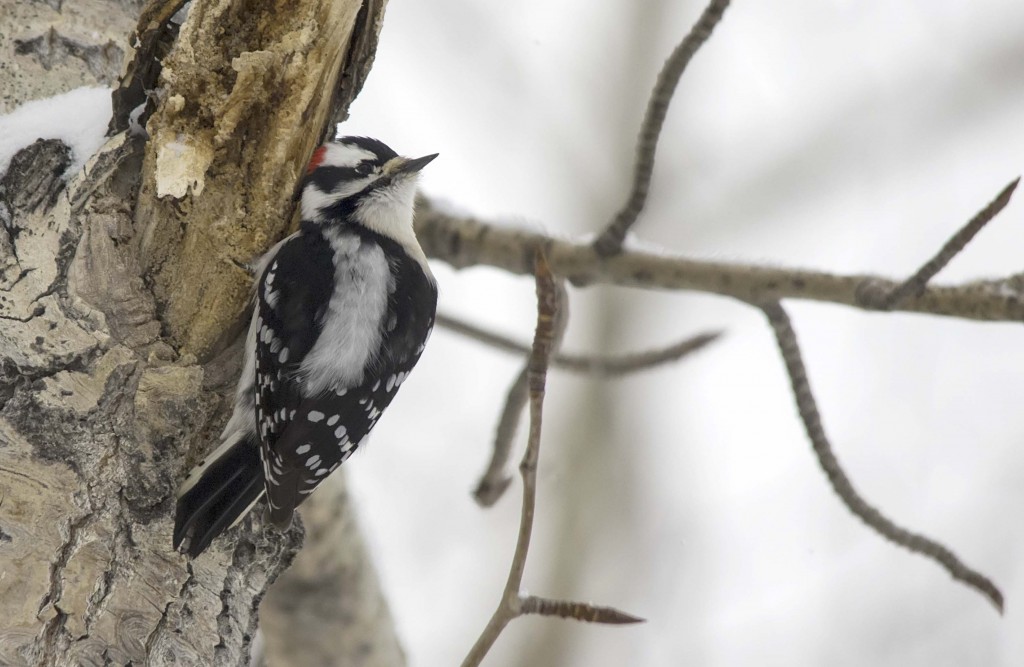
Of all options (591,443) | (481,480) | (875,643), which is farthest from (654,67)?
(481,480)

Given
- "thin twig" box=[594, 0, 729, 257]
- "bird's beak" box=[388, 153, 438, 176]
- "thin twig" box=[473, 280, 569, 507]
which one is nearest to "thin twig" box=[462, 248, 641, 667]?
"thin twig" box=[594, 0, 729, 257]

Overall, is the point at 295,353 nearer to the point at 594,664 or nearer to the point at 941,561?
the point at 941,561

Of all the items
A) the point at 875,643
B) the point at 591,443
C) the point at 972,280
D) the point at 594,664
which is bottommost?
the point at 594,664

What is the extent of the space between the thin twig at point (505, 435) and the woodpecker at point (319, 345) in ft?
1.08

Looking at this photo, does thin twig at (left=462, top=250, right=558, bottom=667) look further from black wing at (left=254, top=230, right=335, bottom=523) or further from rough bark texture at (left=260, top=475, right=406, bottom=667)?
rough bark texture at (left=260, top=475, right=406, bottom=667)

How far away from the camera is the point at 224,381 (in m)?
2.62

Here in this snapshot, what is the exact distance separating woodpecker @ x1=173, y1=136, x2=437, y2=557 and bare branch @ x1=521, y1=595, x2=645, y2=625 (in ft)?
2.98

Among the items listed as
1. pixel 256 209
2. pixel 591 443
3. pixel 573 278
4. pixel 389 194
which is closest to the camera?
pixel 256 209

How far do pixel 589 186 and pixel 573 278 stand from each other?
4397 millimetres

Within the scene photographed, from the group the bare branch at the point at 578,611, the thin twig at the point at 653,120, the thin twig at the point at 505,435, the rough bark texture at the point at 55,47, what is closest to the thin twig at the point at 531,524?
the bare branch at the point at 578,611

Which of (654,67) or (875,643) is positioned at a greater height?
(654,67)

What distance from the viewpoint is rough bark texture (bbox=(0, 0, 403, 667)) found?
2092 millimetres

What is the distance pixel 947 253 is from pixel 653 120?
72cm

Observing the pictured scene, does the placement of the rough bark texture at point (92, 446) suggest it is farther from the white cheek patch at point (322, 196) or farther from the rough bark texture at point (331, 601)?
the rough bark texture at point (331, 601)
